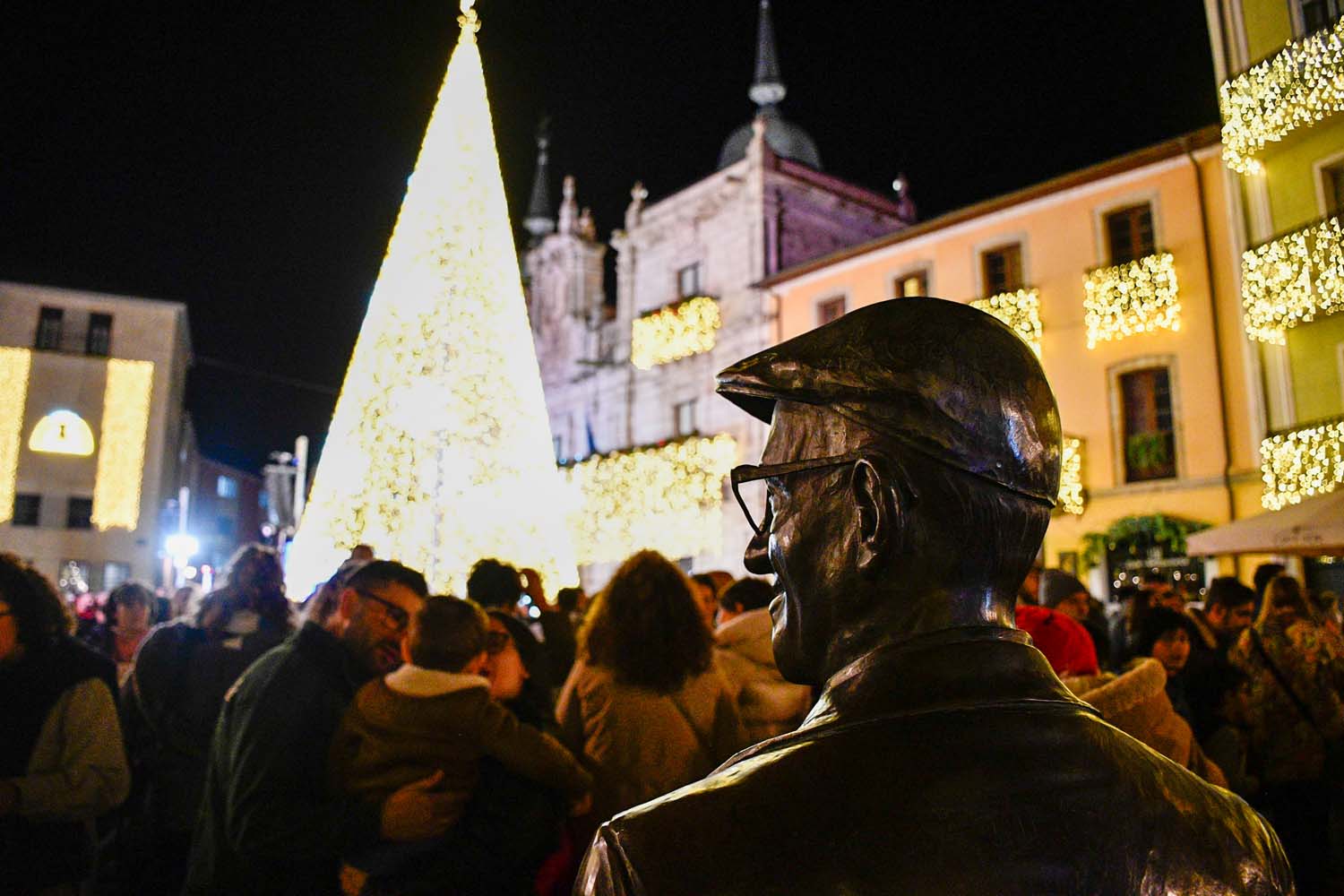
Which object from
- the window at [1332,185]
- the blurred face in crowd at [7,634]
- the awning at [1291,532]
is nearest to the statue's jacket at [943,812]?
the blurred face in crowd at [7,634]

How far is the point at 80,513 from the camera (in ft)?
103

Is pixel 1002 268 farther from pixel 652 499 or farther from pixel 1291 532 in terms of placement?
pixel 1291 532

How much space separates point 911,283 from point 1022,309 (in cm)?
315

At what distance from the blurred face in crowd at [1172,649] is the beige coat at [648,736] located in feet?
8.29

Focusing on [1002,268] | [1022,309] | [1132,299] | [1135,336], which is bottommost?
[1135,336]

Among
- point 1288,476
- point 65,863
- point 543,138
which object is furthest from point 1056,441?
point 543,138

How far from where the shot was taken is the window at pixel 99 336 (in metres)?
32.4

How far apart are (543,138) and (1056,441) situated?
136 ft

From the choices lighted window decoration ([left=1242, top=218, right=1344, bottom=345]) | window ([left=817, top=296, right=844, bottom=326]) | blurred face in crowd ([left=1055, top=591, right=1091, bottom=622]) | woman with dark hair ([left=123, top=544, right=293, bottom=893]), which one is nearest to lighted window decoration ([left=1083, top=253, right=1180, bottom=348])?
lighted window decoration ([left=1242, top=218, right=1344, bottom=345])

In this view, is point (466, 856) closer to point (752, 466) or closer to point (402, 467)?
point (752, 466)

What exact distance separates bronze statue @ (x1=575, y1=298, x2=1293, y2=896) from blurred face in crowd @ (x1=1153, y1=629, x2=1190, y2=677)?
4.52m

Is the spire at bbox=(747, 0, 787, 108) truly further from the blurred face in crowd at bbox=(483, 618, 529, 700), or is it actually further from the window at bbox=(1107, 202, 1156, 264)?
the blurred face in crowd at bbox=(483, 618, 529, 700)

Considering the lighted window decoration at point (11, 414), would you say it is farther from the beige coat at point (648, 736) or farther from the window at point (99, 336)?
the beige coat at point (648, 736)

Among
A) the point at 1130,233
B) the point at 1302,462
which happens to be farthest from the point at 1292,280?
the point at 1130,233
